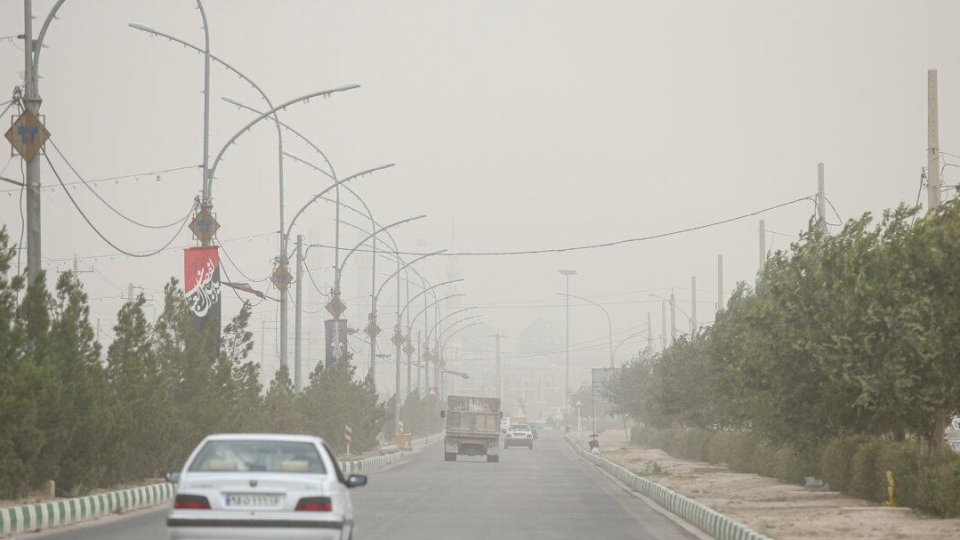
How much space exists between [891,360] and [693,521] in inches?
178

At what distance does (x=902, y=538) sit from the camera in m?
22.1

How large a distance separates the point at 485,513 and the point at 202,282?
420 inches

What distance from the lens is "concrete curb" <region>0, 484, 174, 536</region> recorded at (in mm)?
23234

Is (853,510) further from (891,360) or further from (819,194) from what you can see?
(819,194)

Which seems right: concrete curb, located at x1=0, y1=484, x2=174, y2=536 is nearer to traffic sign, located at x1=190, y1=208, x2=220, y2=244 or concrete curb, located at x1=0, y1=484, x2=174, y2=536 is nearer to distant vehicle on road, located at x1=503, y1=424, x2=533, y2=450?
traffic sign, located at x1=190, y1=208, x2=220, y2=244

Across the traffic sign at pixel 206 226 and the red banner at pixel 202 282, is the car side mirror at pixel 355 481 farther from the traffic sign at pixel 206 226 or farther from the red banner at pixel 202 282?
the traffic sign at pixel 206 226

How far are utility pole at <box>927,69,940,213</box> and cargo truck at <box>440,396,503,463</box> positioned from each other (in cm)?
4344

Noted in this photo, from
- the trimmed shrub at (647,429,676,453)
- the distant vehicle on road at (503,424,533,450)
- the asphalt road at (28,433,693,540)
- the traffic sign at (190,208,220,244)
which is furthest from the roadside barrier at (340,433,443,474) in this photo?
the distant vehicle on road at (503,424,533,450)

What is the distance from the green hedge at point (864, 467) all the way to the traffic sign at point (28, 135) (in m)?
15.9

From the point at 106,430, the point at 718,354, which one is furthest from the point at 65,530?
the point at 718,354

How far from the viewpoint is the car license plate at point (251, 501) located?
51.2 ft

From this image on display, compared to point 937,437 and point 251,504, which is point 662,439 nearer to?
point 937,437

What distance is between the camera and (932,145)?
31.0 metres

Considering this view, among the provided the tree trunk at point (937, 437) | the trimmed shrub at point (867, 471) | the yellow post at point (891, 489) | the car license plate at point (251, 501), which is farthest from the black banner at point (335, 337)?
the car license plate at point (251, 501)
